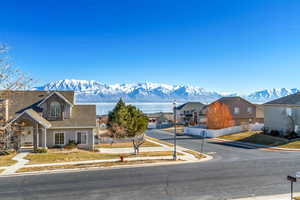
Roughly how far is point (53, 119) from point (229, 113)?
130 feet

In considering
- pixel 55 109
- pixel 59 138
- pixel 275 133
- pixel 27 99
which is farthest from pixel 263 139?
pixel 27 99

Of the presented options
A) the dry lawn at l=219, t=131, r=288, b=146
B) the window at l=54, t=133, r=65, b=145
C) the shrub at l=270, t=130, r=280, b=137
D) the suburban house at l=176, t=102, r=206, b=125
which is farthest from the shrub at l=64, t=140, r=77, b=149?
the suburban house at l=176, t=102, r=206, b=125

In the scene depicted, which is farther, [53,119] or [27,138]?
[53,119]

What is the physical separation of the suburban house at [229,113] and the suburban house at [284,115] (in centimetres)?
974

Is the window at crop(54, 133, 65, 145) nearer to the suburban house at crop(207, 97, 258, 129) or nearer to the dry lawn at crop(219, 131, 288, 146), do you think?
the dry lawn at crop(219, 131, 288, 146)

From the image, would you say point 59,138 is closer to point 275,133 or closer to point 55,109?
point 55,109

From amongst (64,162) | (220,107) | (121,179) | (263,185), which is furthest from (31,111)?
(220,107)

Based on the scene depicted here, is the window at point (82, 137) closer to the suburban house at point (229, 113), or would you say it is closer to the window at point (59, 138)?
the window at point (59, 138)

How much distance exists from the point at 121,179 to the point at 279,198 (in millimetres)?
9560

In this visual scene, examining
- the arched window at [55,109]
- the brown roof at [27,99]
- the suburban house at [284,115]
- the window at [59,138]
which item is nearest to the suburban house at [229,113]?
the suburban house at [284,115]

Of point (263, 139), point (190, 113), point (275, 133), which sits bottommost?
point (263, 139)

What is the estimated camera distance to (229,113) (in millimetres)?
56250

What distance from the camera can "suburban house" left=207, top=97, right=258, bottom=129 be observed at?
2151 inches

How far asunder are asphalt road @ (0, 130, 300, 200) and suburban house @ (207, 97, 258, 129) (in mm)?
34335
